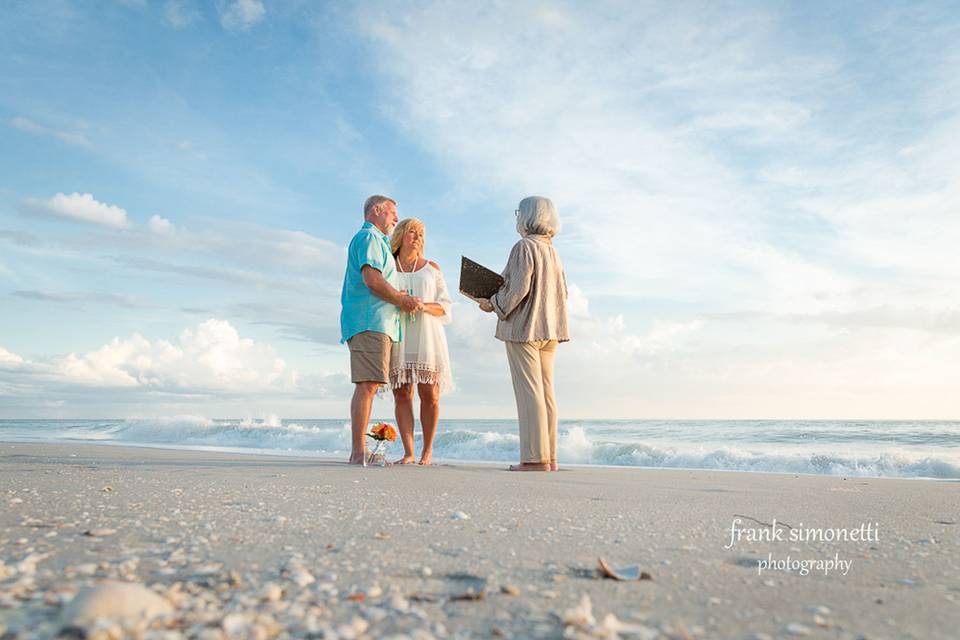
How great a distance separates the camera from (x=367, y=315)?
17.1 feet

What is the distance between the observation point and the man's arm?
16.9 ft

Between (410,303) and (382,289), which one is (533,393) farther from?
(382,289)

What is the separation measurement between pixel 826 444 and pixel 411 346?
13459 millimetres

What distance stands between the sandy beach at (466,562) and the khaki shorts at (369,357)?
1.79 metres

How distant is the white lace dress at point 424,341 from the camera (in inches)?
217

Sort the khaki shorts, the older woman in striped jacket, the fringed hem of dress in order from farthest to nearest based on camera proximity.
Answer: the fringed hem of dress
the older woman in striped jacket
the khaki shorts

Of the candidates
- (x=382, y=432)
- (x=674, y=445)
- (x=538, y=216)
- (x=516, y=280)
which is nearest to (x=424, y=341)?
(x=382, y=432)

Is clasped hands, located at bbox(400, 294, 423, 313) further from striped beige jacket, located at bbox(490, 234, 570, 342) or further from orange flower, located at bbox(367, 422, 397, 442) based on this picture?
orange flower, located at bbox(367, 422, 397, 442)

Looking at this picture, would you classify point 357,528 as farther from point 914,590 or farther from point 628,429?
point 628,429

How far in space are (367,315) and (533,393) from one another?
149cm

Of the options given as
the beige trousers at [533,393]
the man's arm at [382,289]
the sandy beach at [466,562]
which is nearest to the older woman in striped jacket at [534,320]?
the beige trousers at [533,393]

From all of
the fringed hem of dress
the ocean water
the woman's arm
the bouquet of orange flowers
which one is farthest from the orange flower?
the ocean water

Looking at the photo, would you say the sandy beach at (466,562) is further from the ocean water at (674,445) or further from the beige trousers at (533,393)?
the ocean water at (674,445)

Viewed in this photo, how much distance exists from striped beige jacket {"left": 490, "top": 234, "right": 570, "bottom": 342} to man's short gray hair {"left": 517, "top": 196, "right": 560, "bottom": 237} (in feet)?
0.26
